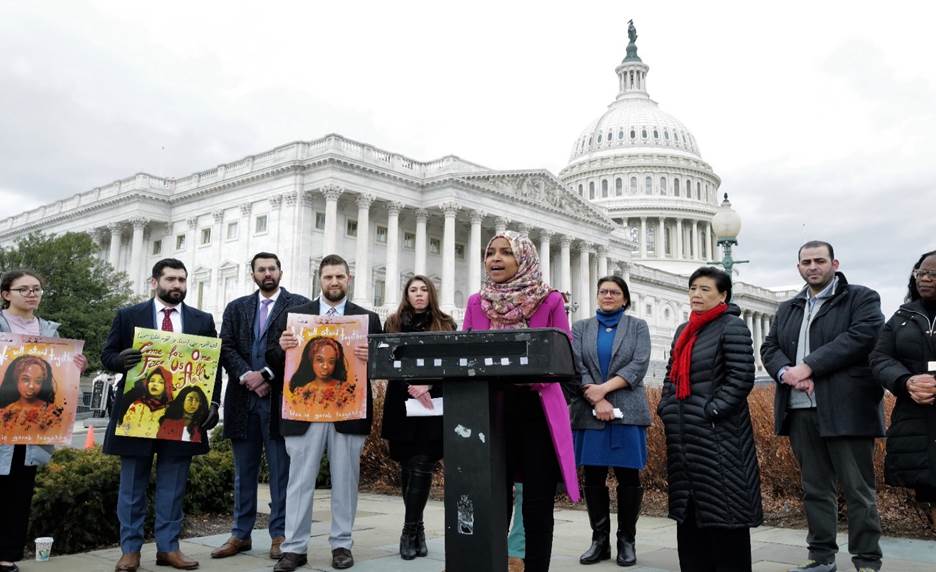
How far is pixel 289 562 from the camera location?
641 centimetres

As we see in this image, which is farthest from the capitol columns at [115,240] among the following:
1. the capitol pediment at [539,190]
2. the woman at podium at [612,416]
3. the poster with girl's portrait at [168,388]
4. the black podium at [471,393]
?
the black podium at [471,393]

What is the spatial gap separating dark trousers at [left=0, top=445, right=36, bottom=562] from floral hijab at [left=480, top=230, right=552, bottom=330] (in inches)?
168

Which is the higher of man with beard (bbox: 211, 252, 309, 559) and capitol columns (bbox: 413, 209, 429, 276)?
capitol columns (bbox: 413, 209, 429, 276)

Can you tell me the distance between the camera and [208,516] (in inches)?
364

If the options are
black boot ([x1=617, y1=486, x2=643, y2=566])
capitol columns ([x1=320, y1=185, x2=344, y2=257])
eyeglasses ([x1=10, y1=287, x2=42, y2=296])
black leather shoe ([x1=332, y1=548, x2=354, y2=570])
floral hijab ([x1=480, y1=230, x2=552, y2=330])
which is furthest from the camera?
capitol columns ([x1=320, y1=185, x2=344, y2=257])

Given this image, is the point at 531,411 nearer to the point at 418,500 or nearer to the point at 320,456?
the point at 418,500

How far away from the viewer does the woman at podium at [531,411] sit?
476 cm

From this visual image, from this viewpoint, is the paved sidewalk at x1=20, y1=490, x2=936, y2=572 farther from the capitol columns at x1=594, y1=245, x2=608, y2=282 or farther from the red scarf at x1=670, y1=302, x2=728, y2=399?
the capitol columns at x1=594, y1=245, x2=608, y2=282

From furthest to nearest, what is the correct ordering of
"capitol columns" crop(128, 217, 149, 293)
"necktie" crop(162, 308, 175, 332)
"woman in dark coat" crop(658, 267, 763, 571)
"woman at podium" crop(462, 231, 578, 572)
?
1. "capitol columns" crop(128, 217, 149, 293)
2. "necktie" crop(162, 308, 175, 332)
3. "woman in dark coat" crop(658, 267, 763, 571)
4. "woman at podium" crop(462, 231, 578, 572)

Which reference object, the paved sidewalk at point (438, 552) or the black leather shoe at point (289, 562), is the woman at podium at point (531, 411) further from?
the black leather shoe at point (289, 562)

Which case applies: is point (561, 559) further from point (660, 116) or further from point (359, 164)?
point (660, 116)

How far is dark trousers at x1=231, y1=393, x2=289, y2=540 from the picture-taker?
7.29m

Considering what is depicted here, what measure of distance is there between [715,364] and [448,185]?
166 feet

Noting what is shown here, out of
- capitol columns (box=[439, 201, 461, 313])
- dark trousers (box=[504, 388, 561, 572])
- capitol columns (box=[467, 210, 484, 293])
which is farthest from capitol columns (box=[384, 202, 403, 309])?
dark trousers (box=[504, 388, 561, 572])
